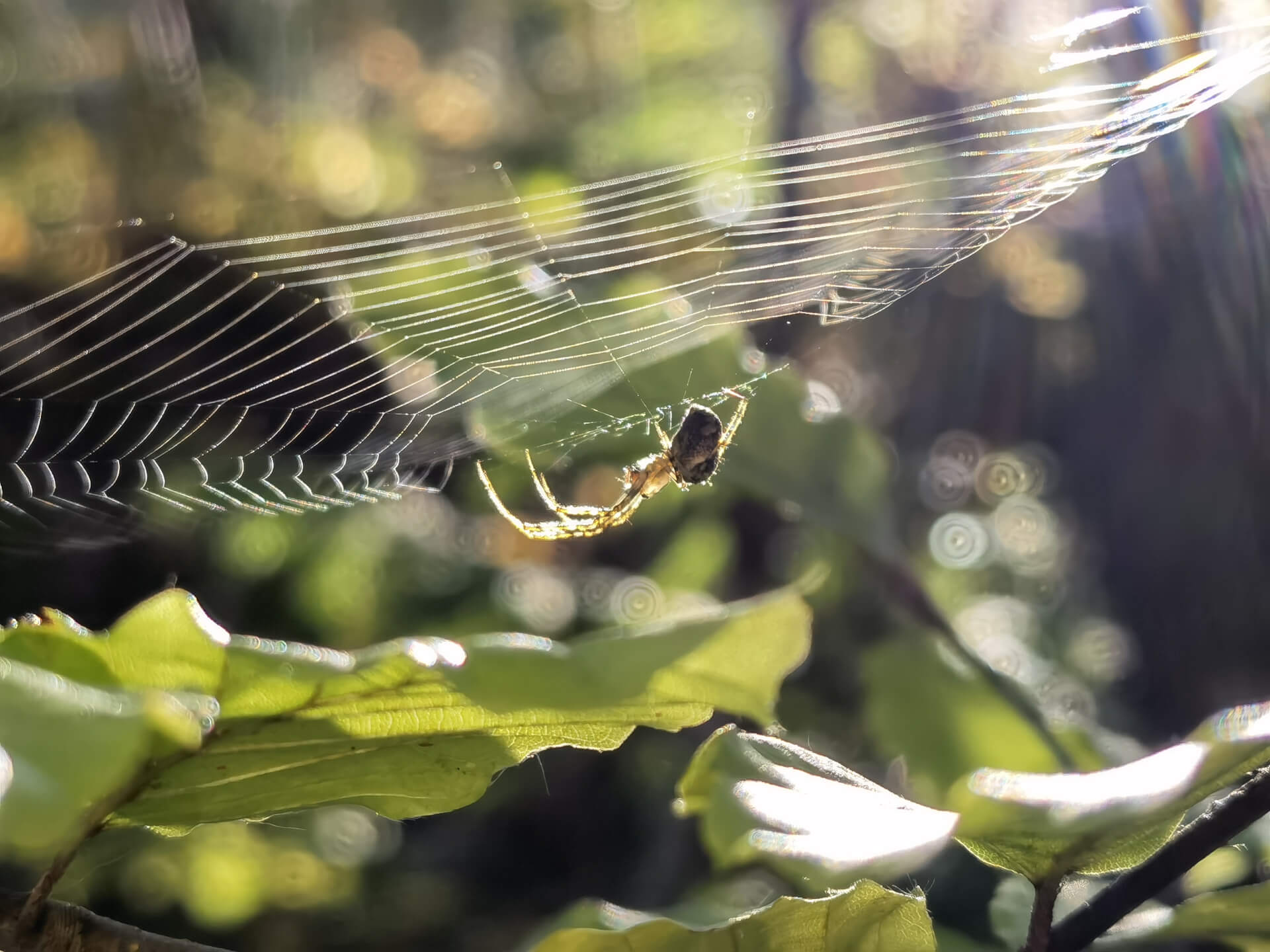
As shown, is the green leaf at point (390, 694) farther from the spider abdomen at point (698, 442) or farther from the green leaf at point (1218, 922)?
the spider abdomen at point (698, 442)

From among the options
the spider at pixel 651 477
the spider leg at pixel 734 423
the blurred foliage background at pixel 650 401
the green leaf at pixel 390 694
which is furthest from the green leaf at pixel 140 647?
the blurred foliage background at pixel 650 401

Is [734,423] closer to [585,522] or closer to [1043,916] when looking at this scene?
[585,522]

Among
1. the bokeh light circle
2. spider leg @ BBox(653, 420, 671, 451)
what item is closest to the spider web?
spider leg @ BBox(653, 420, 671, 451)

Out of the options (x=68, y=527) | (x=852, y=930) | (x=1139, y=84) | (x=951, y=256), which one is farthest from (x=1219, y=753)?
(x=68, y=527)

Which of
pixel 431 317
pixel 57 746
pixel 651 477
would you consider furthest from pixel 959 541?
pixel 57 746

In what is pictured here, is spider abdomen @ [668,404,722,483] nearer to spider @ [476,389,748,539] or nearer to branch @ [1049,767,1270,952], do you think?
spider @ [476,389,748,539]
